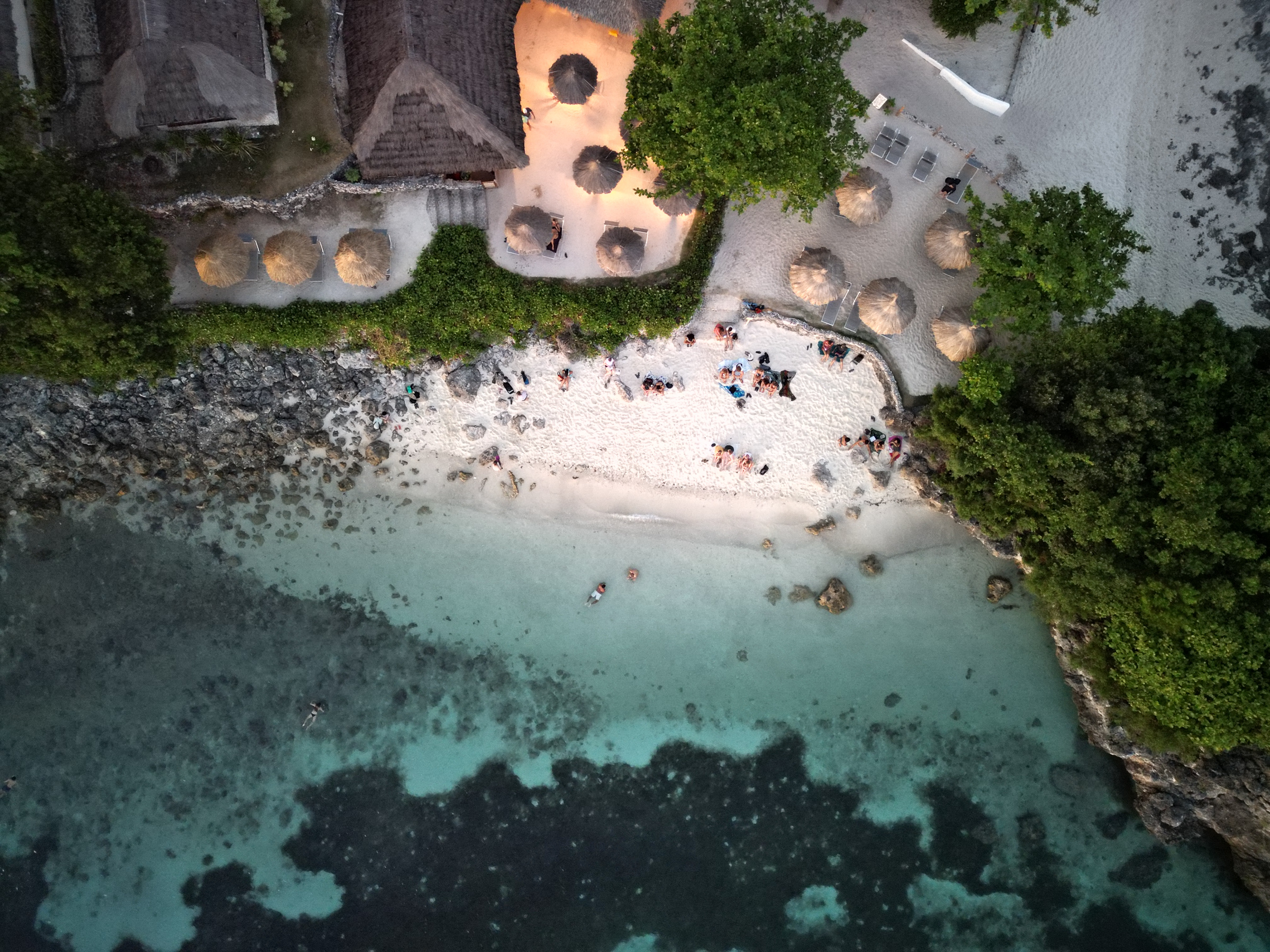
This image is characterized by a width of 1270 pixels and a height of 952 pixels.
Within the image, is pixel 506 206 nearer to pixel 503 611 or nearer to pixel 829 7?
pixel 829 7

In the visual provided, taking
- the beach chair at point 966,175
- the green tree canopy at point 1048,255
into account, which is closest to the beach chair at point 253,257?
the green tree canopy at point 1048,255

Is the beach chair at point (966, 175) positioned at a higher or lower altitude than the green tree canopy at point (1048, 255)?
higher

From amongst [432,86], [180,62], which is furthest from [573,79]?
[180,62]

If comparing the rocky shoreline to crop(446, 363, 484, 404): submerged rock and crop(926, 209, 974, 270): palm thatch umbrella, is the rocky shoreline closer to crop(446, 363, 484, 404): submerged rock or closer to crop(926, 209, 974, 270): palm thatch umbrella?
crop(926, 209, 974, 270): palm thatch umbrella

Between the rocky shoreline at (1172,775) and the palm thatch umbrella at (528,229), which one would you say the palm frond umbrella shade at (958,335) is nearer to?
the rocky shoreline at (1172,775)

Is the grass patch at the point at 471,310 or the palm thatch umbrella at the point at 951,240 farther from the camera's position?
the grass patch at the point at 471,310

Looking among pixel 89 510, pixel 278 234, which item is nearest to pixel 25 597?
pixel 89 510
